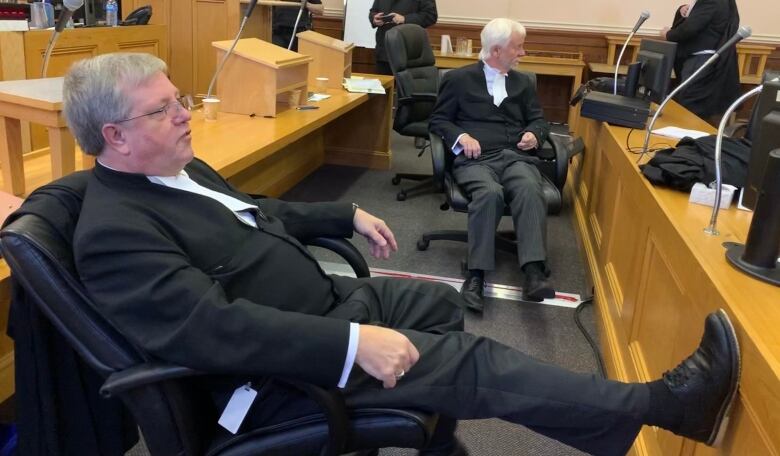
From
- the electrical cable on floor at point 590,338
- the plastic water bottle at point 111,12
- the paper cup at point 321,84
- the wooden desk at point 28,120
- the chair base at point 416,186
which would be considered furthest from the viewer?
the plastic water bottle at point 111,12

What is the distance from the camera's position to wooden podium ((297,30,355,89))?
3939 mm

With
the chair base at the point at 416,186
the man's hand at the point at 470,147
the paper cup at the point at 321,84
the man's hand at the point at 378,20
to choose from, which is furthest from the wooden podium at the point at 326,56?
the man's hand at the point at 378,20

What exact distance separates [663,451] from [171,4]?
4.59 m

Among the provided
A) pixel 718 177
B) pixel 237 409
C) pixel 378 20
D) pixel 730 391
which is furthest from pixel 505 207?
pixel 378 20

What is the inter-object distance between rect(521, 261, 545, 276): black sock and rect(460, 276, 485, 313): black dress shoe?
0.19 m

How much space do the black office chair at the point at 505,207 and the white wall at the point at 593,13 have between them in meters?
3.78

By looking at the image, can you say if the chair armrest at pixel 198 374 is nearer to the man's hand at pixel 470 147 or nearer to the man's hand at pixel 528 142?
the man's hand at pixel 470 147

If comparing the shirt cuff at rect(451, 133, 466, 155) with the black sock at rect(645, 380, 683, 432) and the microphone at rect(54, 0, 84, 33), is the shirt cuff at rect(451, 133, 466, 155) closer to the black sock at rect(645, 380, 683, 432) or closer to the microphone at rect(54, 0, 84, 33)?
the microphone at rect(54, 0, 84, 33)

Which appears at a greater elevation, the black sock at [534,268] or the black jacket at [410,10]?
the black jacket at [410,10]

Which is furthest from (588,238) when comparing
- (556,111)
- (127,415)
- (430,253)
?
(556,111)

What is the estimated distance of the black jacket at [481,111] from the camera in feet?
10.5

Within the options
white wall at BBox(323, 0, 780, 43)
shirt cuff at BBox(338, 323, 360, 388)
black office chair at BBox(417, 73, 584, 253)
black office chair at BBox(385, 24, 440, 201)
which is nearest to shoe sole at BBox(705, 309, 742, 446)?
shirt cuff at BBox(338, 323, 360, 388)

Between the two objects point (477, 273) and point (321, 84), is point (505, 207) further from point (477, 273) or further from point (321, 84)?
point (321, 84)

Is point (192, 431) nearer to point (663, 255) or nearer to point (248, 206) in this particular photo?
point (248, 206)
